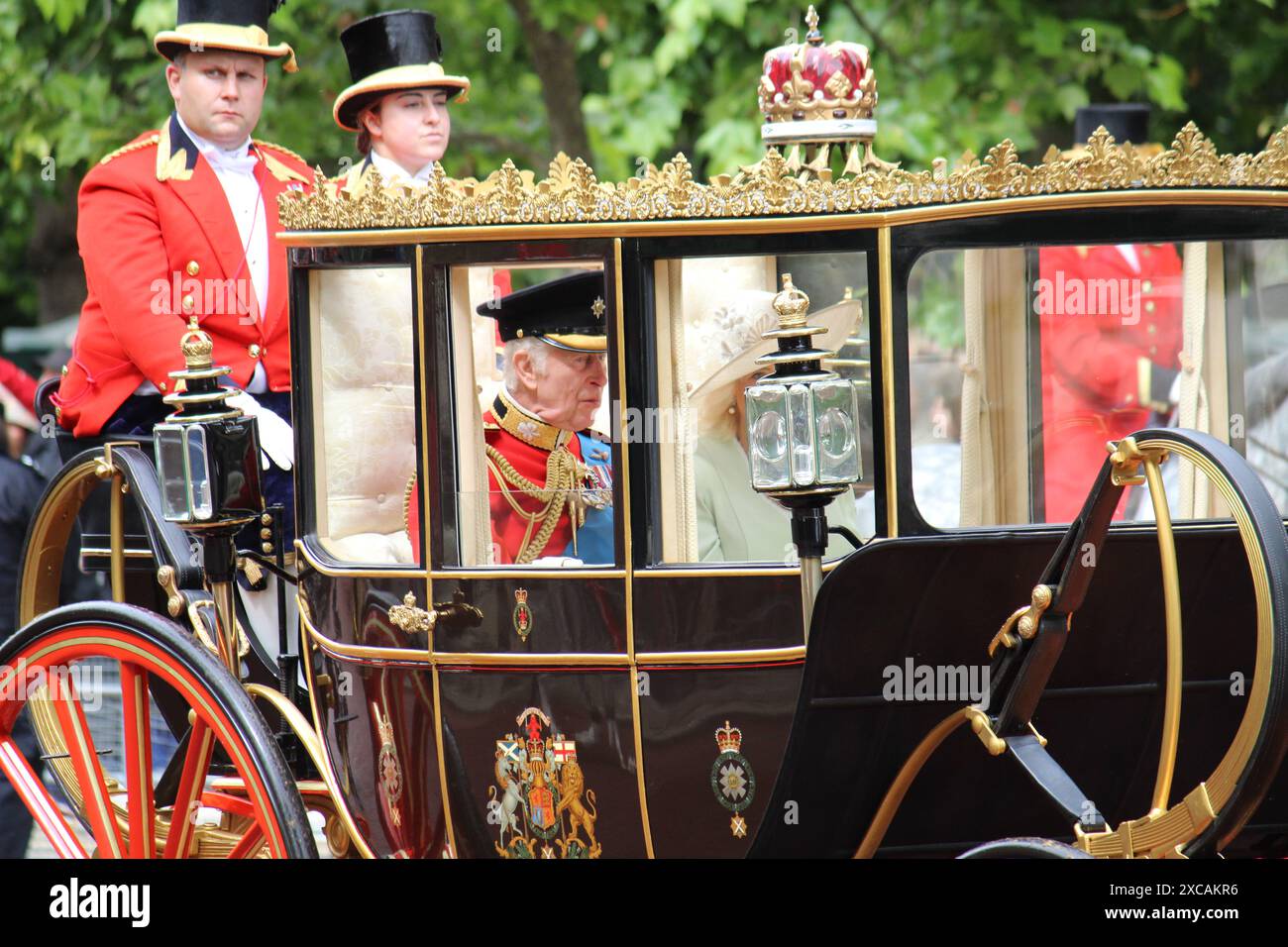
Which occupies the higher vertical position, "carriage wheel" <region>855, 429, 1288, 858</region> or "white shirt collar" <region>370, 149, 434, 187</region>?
"white shirt collar" <region>370, 149, 434, 187</region>

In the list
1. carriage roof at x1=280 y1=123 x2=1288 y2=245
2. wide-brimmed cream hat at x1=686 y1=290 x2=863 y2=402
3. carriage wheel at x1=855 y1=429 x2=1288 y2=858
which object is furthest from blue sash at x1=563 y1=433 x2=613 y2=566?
carriage wheel at x1=855 y1=429 x2=1288 y2=858

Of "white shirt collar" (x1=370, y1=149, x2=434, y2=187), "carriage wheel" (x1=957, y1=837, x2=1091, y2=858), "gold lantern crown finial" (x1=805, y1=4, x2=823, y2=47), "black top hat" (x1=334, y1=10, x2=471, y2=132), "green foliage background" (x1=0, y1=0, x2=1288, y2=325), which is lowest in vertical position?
"carriage wheel" (x1=957, y1=837, x2=1091, y2=858)

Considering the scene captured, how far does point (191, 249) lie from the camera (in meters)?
4.42

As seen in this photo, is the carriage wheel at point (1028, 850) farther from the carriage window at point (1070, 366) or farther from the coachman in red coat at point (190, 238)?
the coachman in red coat at point (190, 238)

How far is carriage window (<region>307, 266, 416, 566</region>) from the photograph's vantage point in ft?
12.6

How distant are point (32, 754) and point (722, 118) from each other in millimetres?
3439

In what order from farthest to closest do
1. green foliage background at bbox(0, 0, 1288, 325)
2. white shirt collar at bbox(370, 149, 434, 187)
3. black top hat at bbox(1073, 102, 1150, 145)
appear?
black top hat at bbox(1073, 102, 1150, 145)
green foliage background at bbox(0, 0, 1288, 325)
white shirt collar at bbox(370, 149, 434, 187)

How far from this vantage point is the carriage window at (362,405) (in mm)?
3832

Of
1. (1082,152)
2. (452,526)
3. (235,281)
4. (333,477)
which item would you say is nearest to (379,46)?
(235,281)

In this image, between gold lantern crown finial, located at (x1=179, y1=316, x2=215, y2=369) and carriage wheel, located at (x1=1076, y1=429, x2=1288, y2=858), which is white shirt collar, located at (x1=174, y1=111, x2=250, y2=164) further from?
carriage wheel, located at (x1=1076, y1=429, x2=1288, y2=858)

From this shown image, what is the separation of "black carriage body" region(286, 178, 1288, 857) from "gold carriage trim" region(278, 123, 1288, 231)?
0.03 metres

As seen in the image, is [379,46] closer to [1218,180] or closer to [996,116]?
[1218,180]
